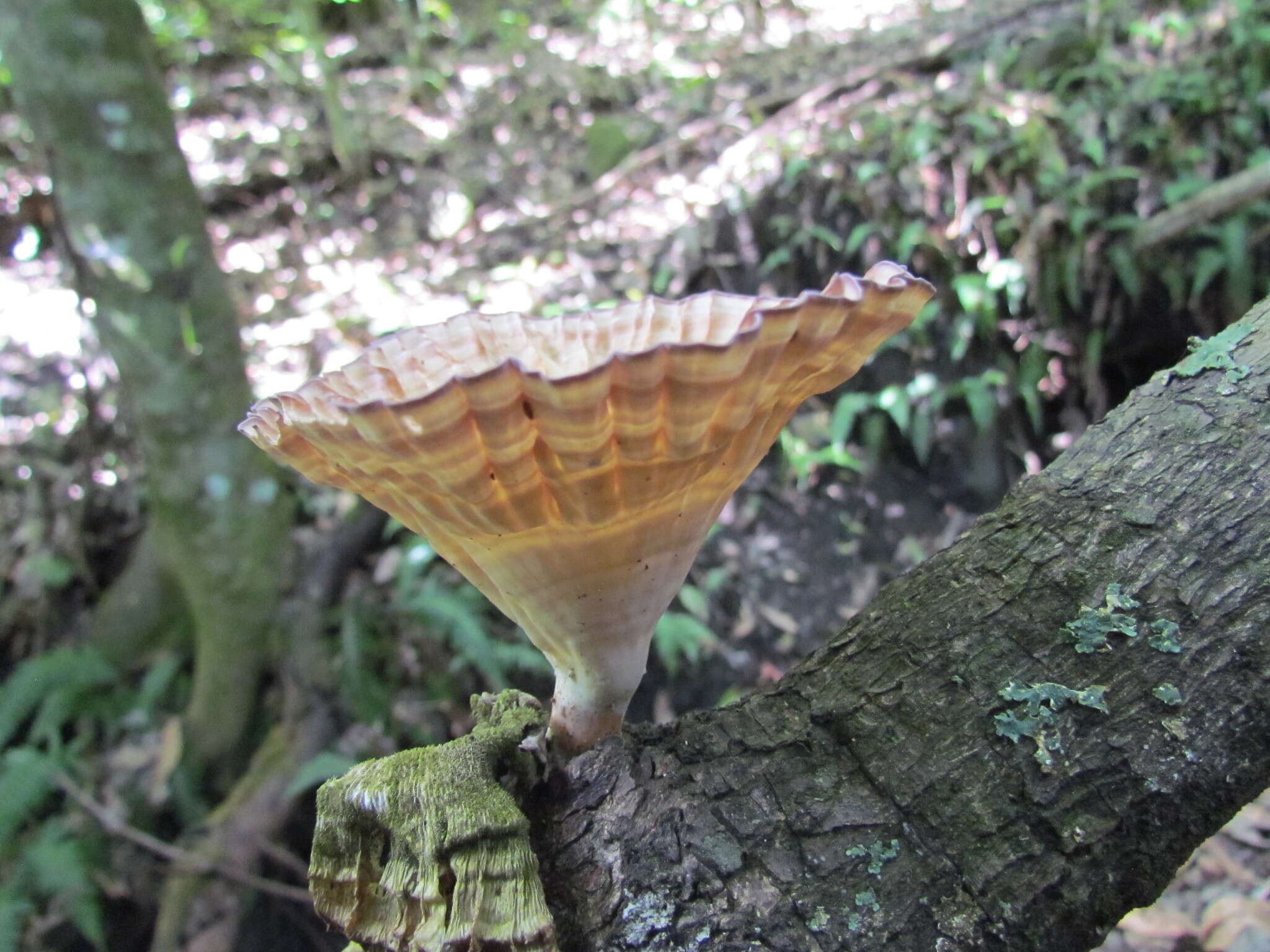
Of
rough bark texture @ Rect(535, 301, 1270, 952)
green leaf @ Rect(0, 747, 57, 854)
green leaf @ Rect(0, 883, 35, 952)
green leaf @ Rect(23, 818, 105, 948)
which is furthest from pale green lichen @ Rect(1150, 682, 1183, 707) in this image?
green leaf @ Rect(0, 747, 57, 854)

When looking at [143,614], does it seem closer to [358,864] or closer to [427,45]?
[358,864]

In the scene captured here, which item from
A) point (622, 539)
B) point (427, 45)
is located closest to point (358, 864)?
point (622, 539)

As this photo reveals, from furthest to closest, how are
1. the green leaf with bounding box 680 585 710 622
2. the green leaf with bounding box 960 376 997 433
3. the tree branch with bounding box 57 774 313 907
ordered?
the green leaf with bounding box 960 376 997 433 → the green leaf with bounding box 680 585 710 622 → the tree branch with bounding box 57 774 313 907

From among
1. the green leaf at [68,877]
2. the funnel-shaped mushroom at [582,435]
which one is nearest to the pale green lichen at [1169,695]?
the funnel-shaped mushroom at [582,435]

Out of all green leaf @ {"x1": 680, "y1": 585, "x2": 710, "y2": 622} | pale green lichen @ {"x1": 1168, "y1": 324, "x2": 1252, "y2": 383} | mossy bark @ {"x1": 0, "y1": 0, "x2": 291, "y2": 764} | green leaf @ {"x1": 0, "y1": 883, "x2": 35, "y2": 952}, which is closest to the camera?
pale green lichen @ {"x1": 1168, "y1": 324, "x2": 1252, "y2": 383}

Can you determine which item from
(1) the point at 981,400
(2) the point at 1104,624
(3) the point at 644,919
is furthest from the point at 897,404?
(3) the point at 644,919

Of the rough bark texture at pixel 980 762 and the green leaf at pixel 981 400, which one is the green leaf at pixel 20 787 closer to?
the rough bark texture at pixel 980 762

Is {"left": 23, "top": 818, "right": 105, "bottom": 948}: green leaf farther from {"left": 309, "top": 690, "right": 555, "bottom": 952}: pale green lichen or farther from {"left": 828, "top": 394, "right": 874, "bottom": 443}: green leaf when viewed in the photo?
{"left": 828, "top": 394, "right": 874, "bottom": 443}: green leaf
